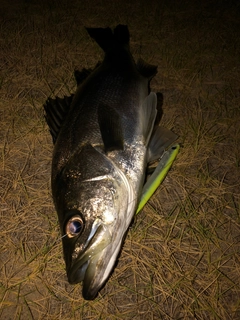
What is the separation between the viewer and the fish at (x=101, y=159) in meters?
1.99

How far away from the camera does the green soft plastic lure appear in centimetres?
259

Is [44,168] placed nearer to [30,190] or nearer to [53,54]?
[30,190]

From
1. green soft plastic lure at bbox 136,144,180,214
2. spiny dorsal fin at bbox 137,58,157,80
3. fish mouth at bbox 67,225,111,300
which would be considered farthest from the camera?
spiny dorsal fin at bbox 137,58,157,80

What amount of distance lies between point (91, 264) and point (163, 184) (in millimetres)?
1244

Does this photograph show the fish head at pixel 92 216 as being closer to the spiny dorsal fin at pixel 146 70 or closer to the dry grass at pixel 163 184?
the dry grass at pixel 163 184

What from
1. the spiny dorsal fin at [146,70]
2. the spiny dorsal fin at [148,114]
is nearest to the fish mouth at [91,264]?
the spiny dorsal fin at [148,114]

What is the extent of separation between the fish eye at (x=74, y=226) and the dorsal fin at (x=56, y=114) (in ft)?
2.89

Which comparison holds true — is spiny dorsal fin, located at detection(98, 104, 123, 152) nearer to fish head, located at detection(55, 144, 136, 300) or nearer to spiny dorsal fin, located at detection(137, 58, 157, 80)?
fish head, located at detection(55, 144, 136, 300)

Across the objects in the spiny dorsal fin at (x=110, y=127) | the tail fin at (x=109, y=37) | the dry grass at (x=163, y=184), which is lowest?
the dry grass at (x=163, y=184)

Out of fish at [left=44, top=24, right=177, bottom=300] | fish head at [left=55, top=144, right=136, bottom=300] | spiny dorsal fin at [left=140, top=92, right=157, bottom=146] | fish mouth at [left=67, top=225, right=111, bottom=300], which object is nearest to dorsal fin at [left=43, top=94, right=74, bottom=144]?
fish at [left=44, top=24, right=177, bottom=300]

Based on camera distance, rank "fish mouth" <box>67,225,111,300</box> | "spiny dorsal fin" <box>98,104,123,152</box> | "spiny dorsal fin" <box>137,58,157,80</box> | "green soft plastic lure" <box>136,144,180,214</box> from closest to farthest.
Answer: "fish mouth" <box>67,225,111,300</box> < "spiny dorsal fin" <box>98,104,123,152</box> < "green soft plastic lure" <box>136,144,180,214</box> < "spiny dorsal fin" <box>137,58,157,80</box>

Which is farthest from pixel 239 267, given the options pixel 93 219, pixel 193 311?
pixel 93 219

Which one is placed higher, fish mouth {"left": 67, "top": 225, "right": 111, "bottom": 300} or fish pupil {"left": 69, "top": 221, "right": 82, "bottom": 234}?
fish pupil {"left": 69, "top": 221, "right": 82, "bottom": 234}

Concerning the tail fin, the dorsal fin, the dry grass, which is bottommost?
the dry grass
